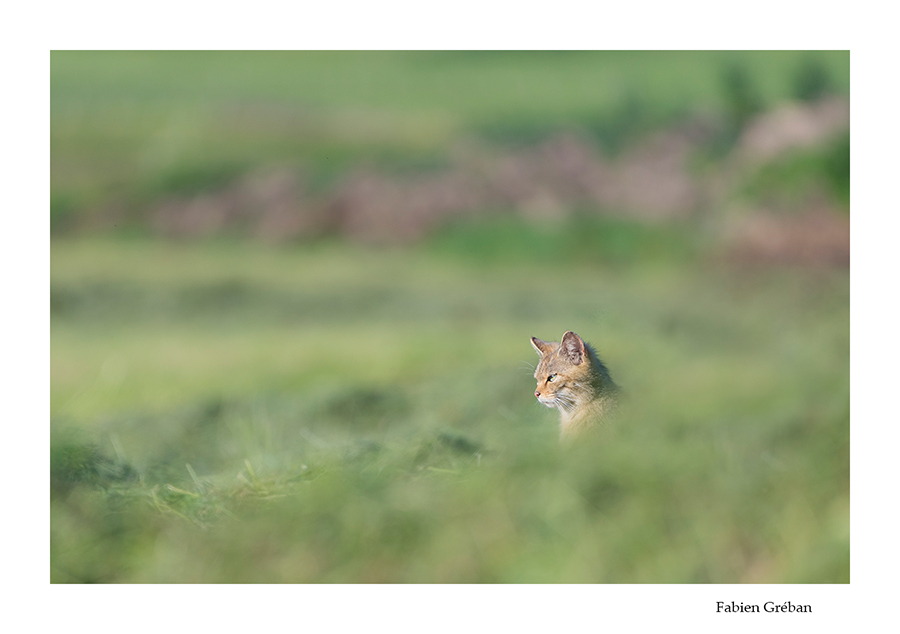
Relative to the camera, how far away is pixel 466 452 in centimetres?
156

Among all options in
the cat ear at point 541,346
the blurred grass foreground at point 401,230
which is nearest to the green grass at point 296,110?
the blurred grass foreground at point 401,230

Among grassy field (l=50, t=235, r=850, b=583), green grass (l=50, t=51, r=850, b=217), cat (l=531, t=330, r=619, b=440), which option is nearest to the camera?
grassy field (l=50, t=235, r=850, b=583)

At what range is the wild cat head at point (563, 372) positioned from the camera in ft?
5.45

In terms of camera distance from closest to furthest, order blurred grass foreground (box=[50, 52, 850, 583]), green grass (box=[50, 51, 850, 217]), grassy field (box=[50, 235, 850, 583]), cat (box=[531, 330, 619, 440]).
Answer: grassy field (box=[50, 235, 850, 583]) → cat (box=[531, 330, 619, 440]) → blurred grass foreground (box=[50, 52, 850, 583]) → green grass (box=[50, 51, 850, 217])

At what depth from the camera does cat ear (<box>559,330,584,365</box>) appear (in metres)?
1.65

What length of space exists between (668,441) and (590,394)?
0.24m

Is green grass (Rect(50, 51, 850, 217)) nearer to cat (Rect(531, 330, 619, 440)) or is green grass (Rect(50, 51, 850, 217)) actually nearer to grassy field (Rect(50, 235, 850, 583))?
grassy field (Rect(50, 235, 850, 583))

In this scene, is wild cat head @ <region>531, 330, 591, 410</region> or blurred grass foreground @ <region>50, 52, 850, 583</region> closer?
wild cat head @ <region>531, 330, 591, 410</region>

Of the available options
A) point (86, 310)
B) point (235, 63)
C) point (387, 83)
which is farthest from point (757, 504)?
point (86, 310)

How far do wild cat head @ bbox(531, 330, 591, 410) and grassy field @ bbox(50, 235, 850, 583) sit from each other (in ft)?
0.21

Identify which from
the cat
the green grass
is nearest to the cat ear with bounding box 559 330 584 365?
the cat

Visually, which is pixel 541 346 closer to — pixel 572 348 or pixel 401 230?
pixel 572 348

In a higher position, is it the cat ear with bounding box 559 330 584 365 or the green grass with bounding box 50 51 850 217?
the green grass with bounding box 50 51 850 217

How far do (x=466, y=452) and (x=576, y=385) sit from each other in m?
0.31
